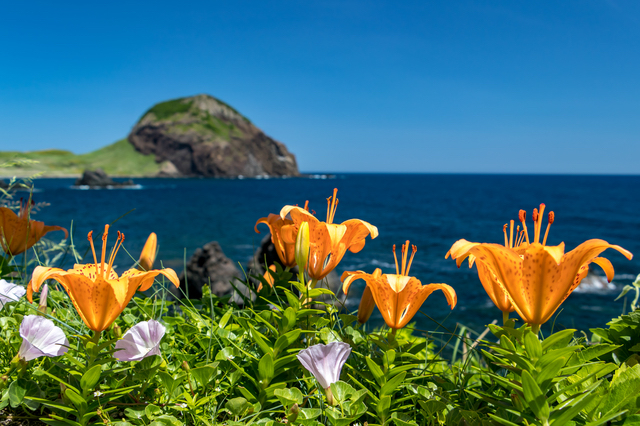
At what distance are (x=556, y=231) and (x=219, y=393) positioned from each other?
3503 cm

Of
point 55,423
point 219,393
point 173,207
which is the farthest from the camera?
point 173,207

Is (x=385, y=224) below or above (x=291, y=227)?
below

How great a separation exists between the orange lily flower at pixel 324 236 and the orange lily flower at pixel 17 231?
1106 millimetres

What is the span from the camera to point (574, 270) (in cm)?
85

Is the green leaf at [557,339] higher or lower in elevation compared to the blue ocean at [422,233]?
higher

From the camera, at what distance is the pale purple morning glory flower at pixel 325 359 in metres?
0.89

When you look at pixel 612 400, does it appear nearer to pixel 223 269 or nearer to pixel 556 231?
pixel 223 269

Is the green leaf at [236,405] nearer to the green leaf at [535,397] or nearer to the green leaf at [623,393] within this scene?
the green leaf at [535,397]

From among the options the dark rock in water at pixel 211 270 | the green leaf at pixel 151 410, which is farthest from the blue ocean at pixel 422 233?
the dark rock in water at pixel 211 270

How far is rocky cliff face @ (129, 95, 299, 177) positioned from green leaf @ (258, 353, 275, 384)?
10224 centimetres

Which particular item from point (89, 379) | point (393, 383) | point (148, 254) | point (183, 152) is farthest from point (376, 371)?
point (183, 152)

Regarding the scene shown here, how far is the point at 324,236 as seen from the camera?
1.18m

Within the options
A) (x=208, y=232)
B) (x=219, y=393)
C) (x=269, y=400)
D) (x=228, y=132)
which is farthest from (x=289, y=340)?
(x=228, y=132)

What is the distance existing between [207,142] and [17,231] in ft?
341
